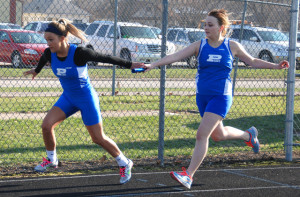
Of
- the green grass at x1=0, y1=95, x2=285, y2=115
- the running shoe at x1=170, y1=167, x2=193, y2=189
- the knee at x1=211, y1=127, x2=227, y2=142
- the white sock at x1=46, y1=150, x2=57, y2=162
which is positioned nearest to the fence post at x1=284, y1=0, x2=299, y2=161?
the knee at x1=211, y1=127, x2=227, y2=142

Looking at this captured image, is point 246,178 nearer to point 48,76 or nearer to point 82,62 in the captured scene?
point 82,62

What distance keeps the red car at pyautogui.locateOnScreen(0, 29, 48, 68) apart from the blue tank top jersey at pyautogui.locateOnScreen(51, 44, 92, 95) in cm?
598

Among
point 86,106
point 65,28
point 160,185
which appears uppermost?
point 65,28

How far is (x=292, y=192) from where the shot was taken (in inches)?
215

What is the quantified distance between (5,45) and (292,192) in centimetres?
890

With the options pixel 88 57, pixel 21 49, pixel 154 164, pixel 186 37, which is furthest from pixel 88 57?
pixel 21 49

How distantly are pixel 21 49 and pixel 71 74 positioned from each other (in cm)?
666

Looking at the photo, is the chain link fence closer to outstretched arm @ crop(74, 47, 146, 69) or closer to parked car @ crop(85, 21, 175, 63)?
parked car @ crop(85, 21, 175, 63)

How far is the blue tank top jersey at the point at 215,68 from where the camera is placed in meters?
5.40

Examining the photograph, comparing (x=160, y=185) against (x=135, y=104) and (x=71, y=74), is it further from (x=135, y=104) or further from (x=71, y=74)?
(x=135, y=104)

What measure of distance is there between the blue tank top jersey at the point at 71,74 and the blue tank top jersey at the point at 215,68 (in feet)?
4.16

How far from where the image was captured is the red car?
1144 centimetres

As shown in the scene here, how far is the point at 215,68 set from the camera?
5422 mm

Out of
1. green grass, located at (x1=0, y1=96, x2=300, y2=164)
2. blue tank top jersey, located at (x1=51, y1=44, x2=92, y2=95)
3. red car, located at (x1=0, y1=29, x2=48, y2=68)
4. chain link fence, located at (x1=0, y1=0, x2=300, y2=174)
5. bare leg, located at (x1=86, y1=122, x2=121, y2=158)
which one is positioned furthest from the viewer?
red car, located at (x1=0, y1=29, x2=48, y2=68)
